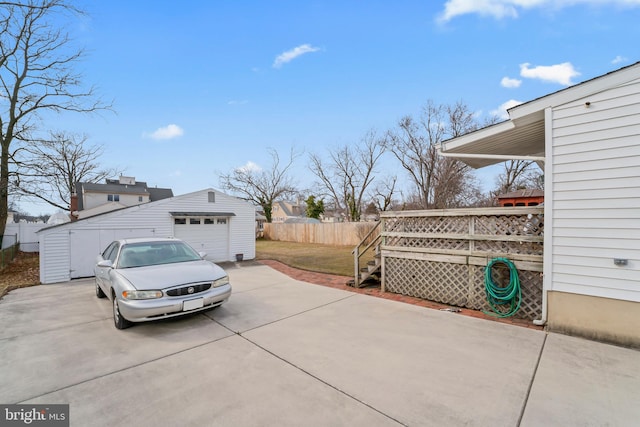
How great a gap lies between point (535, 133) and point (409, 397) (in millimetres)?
5452

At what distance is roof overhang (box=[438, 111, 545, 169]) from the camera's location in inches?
186

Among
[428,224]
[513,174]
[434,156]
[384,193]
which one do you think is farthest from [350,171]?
[428,224]

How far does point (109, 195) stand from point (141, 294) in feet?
93.2

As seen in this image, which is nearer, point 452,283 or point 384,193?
point 452,283

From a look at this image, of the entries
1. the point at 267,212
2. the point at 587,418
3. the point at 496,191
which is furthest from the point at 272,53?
the point at 496,191

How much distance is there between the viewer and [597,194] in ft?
12.2

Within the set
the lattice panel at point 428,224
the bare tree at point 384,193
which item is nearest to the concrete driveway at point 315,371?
the lattice panel at point 428,224

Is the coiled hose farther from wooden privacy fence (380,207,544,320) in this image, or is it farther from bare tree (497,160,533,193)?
bare tree (497,160,533,193)

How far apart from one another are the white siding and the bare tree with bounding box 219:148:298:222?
27974 mm

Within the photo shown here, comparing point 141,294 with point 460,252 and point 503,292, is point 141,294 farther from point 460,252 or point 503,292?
point 503,292

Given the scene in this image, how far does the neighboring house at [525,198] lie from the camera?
11.8 m

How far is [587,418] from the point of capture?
2.21m

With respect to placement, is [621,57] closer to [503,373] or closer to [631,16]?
[631,16]

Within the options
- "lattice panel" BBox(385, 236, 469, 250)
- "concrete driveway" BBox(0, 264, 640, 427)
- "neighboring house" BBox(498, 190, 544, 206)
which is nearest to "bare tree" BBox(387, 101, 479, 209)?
"neighboring house" BBox(498, 190, 544, 206)
